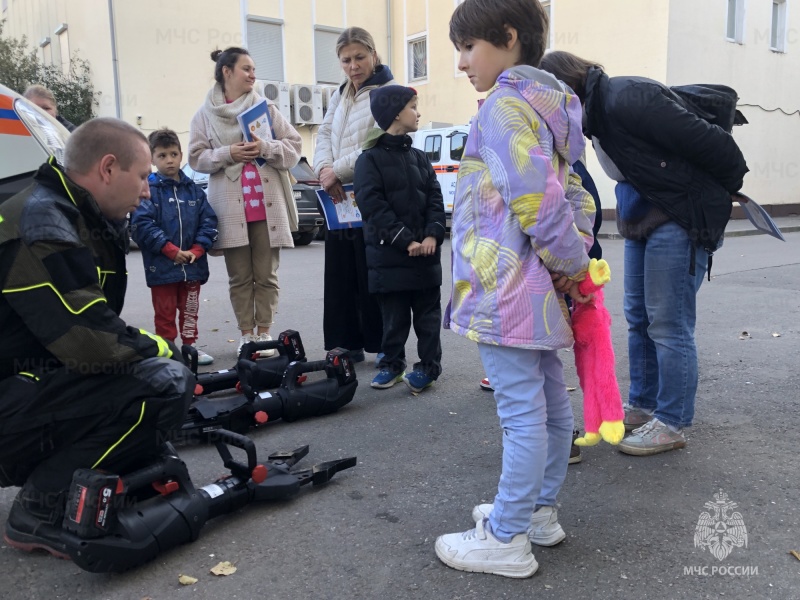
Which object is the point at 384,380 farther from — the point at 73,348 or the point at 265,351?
the point at 73,348

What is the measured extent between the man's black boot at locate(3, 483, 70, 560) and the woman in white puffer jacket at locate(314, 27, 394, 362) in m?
2.63

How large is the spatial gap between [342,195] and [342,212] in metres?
0.11

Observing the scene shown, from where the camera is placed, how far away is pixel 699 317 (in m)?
6.65

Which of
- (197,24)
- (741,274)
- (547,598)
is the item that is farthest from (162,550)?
(197,24)

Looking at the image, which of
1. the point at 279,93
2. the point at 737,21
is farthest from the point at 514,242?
the point at 737,21

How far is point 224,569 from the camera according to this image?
2.46m

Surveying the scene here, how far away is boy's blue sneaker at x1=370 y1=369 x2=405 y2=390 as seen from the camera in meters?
4.57

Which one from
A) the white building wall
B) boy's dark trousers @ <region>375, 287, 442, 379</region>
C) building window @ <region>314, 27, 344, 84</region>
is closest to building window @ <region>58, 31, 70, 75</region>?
building window @ <region>314, 27, 344, 84</region>

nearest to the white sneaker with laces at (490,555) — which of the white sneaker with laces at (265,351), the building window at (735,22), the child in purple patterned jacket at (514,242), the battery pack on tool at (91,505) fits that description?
the child in purple patterned jacket at (514,242)

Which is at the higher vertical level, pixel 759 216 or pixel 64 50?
pixel 64 50

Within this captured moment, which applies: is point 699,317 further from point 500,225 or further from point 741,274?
point 500,225

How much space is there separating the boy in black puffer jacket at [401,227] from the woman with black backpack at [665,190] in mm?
1275

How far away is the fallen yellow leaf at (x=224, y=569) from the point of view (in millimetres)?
2447

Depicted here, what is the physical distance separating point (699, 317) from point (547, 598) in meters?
4.97
